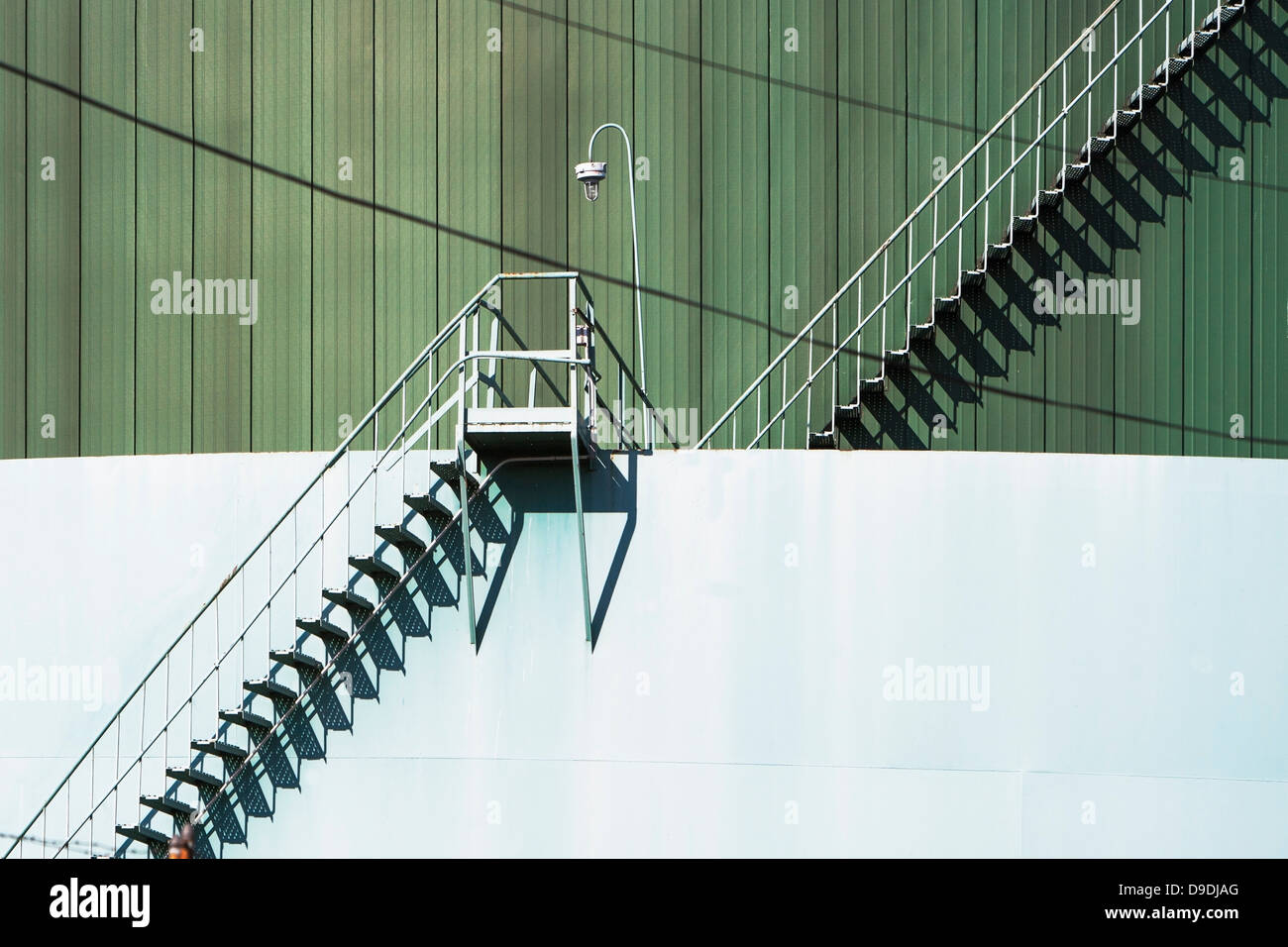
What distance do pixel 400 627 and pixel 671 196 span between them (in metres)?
8.08

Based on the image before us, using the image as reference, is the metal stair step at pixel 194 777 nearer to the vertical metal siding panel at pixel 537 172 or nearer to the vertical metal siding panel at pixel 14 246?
the vertical metal siding panel at pixel 537 172

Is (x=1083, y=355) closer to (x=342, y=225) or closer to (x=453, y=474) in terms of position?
(x=453, y=474)

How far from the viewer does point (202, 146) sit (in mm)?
21141

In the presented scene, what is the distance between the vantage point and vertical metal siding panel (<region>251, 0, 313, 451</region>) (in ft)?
68.4

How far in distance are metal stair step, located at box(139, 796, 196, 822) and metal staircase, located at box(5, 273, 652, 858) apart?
0.07 feet

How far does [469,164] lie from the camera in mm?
20750

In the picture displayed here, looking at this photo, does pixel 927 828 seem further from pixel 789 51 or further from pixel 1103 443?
pixel 789 51

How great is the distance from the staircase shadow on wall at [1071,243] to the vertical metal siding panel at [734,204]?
1.90 meters

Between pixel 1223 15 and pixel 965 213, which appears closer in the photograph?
pixel 1223 15

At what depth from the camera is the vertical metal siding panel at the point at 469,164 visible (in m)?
20.7

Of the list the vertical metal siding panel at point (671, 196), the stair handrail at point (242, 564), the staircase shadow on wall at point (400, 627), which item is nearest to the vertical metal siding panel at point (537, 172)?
the vertical metal siding panel at point (671, 196)

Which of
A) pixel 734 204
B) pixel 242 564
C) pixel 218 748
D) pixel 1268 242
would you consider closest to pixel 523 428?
pixel 242 564

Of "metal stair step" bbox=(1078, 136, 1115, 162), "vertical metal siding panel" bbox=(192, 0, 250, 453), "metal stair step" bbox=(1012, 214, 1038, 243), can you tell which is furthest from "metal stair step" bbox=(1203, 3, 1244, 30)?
"vertical metal siding panel" bbox=(192, 0, 250, 453)

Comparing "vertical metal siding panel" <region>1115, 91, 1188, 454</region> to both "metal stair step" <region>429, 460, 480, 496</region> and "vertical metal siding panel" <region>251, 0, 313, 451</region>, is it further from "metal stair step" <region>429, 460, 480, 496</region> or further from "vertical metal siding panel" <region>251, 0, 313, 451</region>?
"vertical metal siding panel" <region>251, 0, 313, 451</region>
